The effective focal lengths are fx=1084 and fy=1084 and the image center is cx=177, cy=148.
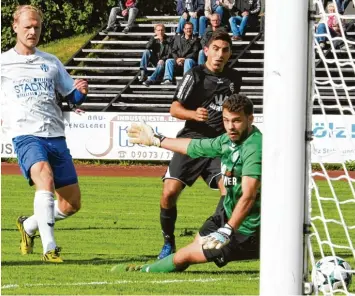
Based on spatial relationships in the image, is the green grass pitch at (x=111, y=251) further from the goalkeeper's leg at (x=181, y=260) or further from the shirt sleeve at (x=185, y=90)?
the shirt sleeve at (x=185, y=90)

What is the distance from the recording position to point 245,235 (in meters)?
7.46

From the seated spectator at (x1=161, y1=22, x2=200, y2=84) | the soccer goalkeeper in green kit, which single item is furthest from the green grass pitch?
the seated spectator at (x1=161, y1=22, x2=200, y2=84)

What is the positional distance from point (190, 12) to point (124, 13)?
10.4 ft

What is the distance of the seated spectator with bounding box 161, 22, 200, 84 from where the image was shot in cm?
2384

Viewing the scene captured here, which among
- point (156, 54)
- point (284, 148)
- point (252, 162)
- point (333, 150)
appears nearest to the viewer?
point (284, 148)

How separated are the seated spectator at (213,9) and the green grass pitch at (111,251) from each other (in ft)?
30.2

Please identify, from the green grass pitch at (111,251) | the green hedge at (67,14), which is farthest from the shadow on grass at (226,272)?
the green hedge at (67,14)

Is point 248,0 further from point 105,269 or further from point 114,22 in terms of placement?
point 105,269

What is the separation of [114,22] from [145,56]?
3764 mm

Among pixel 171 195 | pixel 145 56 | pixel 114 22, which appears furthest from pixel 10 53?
pixel 114 22

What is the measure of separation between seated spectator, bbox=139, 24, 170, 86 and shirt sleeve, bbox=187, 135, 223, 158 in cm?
1690

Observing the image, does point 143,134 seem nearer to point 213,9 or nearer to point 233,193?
point 233,193

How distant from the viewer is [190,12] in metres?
25.5

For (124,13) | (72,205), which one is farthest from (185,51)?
(72,205)
